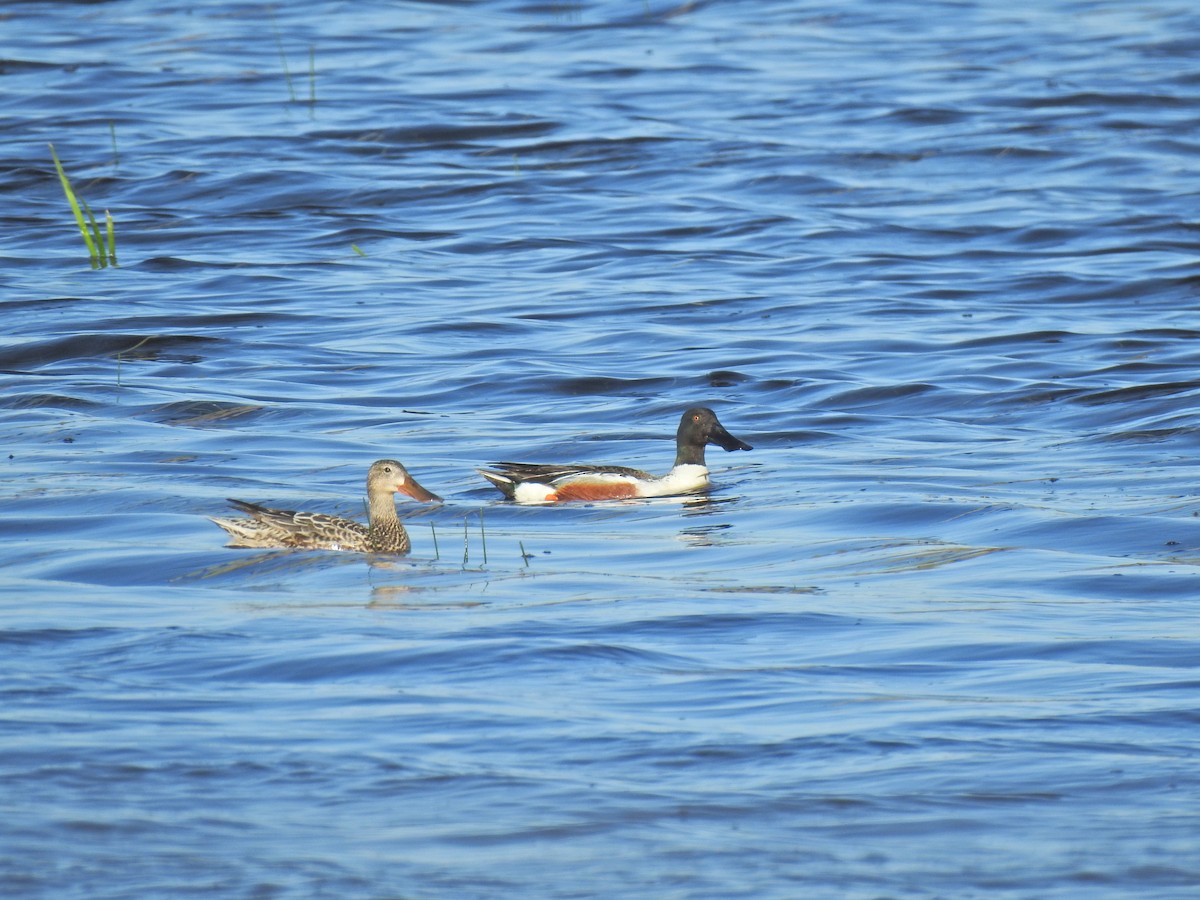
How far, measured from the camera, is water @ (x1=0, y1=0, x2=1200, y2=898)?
19.1 ft

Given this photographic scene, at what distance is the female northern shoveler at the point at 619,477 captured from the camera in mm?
11555

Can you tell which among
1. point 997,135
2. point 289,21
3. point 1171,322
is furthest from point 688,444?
point 289,21

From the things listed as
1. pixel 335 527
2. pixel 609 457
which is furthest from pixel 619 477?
pixel 335 527

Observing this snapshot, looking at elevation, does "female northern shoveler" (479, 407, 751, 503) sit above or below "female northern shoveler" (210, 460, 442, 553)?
below

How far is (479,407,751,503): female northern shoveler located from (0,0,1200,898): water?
0.29 meters

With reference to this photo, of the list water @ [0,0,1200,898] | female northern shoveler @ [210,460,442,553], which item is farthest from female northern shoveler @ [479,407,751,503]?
female northern shoveler @ [210,460,442,553]

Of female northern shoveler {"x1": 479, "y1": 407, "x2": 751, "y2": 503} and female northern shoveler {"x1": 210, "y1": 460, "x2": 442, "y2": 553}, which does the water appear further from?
female northern shoveler {"x1": 479, "y1": 407, "x2": 751, "y2": 503}

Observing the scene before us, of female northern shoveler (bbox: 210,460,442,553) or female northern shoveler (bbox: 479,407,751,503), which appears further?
female northern shoveler (bbox: 479,407,751,503)

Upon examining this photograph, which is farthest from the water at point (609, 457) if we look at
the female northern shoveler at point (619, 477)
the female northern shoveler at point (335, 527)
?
the female northern shoveler at point (619, 477)

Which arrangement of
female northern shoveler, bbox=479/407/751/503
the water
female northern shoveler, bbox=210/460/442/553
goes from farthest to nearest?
1. female northern shoveler, bbox=479/407/751/503
2. female northern shoveler, bbox=210/460/442/553
3. the water

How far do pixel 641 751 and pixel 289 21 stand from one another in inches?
1123

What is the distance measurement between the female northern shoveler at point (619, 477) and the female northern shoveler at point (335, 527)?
1.33m

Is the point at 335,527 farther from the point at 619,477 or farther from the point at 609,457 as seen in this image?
the point at 609,457

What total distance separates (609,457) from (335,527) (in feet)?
13.3
